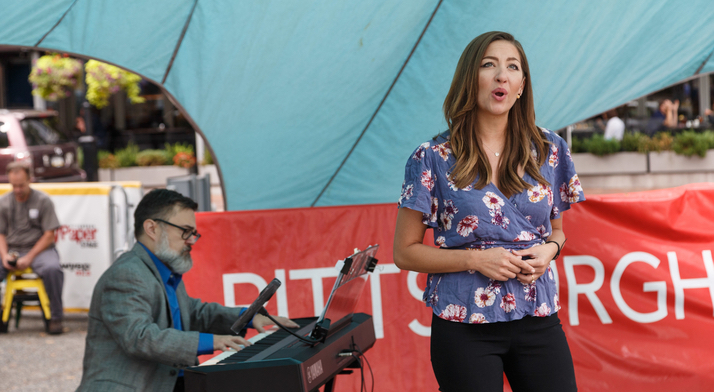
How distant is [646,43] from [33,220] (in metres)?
5.92

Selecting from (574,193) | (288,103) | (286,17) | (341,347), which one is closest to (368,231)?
(288,103)

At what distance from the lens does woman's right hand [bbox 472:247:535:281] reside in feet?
6.81

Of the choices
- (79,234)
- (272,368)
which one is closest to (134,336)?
(272,368)

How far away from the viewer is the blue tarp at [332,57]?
409 centimetres

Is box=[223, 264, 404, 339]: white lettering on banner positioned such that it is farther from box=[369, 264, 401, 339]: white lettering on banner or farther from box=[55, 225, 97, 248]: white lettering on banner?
box=[55, 225, 97, 248]: white lettering on banner

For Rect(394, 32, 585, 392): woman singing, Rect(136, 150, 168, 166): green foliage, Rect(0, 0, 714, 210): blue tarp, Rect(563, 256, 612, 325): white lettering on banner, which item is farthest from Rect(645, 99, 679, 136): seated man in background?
Rect(394, 32, 585, 392): woman singing

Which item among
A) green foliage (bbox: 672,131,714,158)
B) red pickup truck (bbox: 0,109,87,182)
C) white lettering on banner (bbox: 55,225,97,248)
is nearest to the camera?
white lettering on banner (bbox: 55,225,97,248)

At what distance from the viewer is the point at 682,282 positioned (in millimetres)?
4098

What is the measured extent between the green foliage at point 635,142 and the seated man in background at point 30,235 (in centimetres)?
1306

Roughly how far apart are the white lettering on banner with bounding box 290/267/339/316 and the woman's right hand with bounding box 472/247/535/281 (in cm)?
221

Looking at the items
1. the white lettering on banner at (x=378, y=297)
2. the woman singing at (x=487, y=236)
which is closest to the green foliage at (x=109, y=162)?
the white lettering on banner at (x=378, y=297)

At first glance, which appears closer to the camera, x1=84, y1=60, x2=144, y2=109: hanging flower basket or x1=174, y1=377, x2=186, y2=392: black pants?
x1=174, y1=377, x2=186, y2=392: black pants

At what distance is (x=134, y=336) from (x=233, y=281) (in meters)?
1.61

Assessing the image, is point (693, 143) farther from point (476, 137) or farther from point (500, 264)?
point (500, 264)
